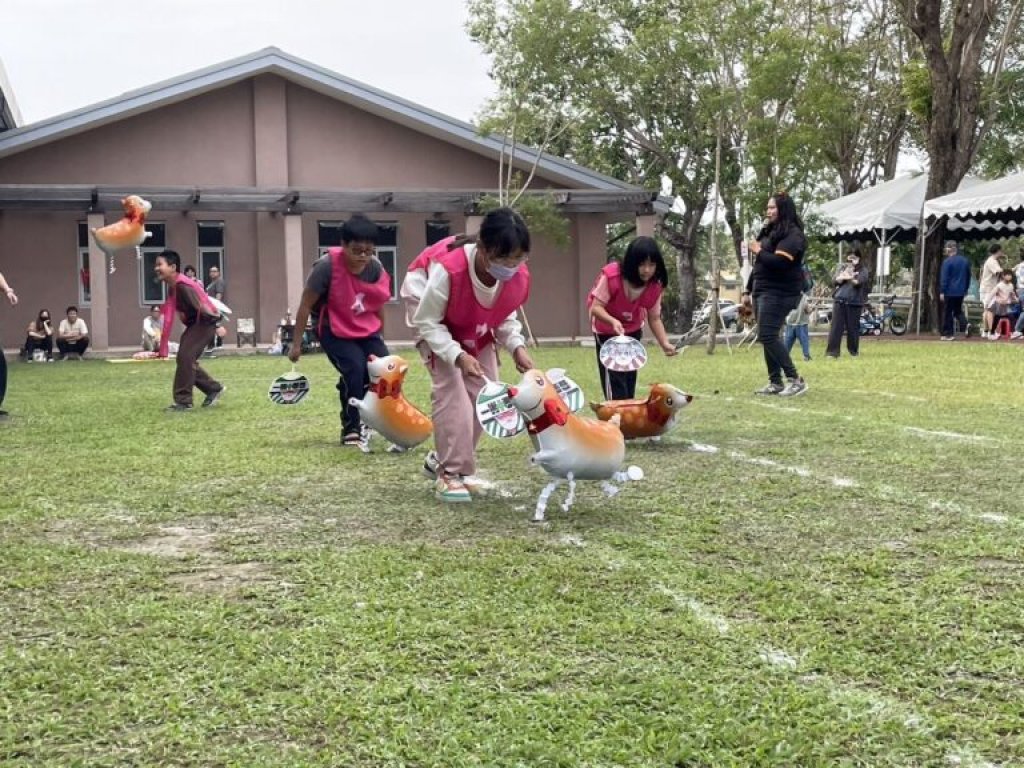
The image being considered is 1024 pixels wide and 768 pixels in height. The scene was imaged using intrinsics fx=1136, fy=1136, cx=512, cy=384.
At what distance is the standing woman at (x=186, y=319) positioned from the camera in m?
10.3

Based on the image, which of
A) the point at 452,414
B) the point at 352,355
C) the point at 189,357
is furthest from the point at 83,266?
the point at 452,414

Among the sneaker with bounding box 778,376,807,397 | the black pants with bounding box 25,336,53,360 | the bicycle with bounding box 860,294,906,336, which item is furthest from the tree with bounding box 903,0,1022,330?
the black pants with bounding box 25,336,53,360

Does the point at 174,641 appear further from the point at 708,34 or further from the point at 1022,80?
the point at 1022,80

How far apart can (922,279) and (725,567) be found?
74.3ft

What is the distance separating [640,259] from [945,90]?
59.7 feet

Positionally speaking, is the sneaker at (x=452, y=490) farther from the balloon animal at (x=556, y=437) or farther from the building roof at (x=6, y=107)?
the building roof at (x=6, y=107)

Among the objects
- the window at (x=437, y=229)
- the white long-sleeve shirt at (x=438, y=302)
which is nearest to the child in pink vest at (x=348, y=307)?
the white long-sleeve shirt at (x=438, y=302)

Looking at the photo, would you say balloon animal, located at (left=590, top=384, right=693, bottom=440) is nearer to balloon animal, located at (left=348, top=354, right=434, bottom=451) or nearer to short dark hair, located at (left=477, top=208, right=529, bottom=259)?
balloon animal, located at (left=348, top=354, right=434, bottom=451)

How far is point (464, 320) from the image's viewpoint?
5.62 meters

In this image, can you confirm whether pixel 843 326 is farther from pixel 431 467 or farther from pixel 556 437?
pixel 556 437

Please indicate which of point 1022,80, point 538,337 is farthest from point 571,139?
point 1022,80

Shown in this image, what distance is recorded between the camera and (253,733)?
271 cm

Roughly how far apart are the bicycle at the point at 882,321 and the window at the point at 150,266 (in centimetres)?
1623

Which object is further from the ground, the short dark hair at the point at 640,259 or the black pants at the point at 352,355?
the short dark hair at the point at 640,259
